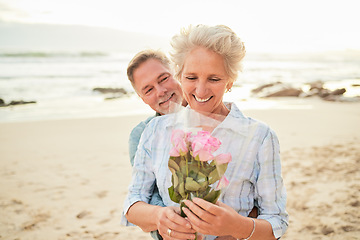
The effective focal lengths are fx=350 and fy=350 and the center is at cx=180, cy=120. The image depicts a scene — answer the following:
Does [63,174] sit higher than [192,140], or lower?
lower

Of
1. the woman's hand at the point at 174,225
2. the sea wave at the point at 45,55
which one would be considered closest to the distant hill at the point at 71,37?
the sea wave at the point at 45,55

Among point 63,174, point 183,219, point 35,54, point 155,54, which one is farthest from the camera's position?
point 35,54

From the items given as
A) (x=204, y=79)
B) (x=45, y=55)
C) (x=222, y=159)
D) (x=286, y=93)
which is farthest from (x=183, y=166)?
(x=45, y=55)

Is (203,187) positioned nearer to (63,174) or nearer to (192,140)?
(192,140)

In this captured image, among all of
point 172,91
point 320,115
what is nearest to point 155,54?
point 172,91

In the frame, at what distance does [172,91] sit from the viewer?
9.78 feet

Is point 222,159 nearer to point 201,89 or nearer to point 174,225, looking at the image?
point 174,225

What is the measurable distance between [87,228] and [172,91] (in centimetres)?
231

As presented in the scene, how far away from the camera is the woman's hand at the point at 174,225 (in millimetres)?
1544

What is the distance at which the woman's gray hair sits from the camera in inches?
71.0

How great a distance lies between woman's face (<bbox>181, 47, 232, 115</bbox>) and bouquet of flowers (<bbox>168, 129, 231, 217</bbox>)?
452mm

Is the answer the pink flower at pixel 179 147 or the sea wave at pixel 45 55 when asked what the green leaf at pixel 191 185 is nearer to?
the pink flower at pixel 179 147

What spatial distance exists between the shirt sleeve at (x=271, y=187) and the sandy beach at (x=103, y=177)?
240 cm

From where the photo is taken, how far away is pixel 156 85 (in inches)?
115
